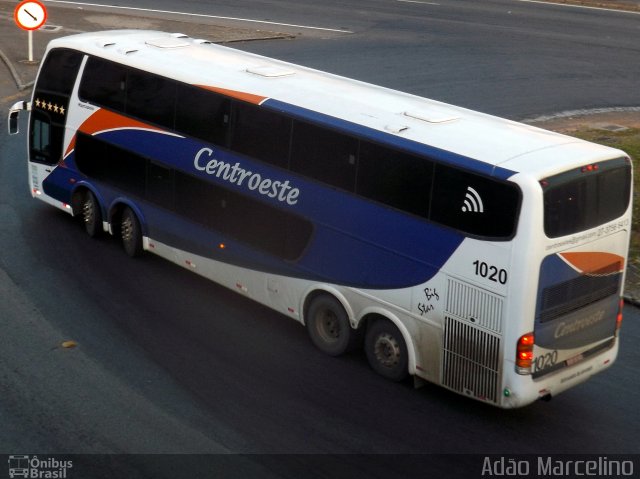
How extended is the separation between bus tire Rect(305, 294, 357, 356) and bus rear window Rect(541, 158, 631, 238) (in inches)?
121

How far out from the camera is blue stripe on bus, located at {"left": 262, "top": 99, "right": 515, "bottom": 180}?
11062mm

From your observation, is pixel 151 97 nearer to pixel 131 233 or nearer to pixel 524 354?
pixel 131 233

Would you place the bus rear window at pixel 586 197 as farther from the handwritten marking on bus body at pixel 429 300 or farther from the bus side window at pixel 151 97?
the bus side window at pixel 151 97

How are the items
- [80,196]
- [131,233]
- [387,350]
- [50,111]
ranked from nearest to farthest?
[387,350], [131,233], [80,196], [50,111]

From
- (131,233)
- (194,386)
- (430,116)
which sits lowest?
(194,386)

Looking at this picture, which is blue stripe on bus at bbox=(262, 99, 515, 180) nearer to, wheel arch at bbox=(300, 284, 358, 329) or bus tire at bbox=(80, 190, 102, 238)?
wheel arch at bbox=(300, 284, 358, 329)

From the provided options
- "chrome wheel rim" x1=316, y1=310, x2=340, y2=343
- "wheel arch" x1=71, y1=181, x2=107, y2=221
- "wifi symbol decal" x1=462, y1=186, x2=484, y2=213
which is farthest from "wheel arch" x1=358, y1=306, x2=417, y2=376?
"wheel arch" x1=71, y1=181, x2=107, y2=221

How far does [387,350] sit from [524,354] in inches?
80.1

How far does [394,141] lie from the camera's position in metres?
12.0

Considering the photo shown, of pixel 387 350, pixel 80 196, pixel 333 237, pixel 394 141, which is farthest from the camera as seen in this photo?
pixel 80 196

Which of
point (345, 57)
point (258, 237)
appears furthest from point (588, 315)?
point (345, 57)

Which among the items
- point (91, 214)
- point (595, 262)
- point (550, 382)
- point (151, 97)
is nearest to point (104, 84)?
point (151, 97)

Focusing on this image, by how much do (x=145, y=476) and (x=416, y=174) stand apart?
14.1 ft

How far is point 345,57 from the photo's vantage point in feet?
96.1
